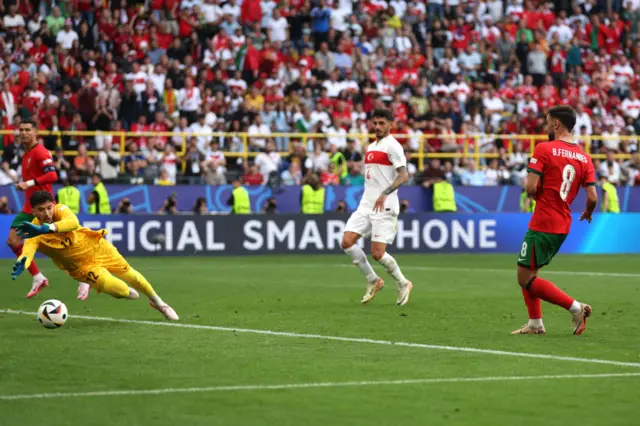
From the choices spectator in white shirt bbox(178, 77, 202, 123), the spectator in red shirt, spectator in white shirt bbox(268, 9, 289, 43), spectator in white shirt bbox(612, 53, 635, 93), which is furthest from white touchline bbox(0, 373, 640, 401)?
spectator in white shirt bbox(612, 53, 635, 93)

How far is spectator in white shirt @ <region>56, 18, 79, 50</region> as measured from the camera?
29.3m

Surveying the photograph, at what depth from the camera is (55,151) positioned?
1059 inches

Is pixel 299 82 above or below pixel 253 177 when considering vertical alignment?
above

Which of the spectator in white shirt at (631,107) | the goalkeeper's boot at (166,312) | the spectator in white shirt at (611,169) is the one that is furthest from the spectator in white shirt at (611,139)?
the goalkeeper's boot at (166,312)

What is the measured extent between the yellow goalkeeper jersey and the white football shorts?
136 inches

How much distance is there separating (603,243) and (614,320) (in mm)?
16490

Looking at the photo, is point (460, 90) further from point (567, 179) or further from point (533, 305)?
point (567, 179)

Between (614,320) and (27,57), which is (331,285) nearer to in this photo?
(614,320)

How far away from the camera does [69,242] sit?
1222 cm

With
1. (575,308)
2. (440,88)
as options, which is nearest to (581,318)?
(575,308)

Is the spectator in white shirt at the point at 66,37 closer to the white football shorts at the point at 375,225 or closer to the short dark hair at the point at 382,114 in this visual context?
the white football shorts at the point at 375,225

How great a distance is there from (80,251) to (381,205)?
373 cm

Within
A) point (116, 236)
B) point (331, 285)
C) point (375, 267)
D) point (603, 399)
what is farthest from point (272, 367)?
point (116, 236)

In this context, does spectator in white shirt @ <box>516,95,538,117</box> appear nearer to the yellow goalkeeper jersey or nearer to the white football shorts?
the white football shorts
